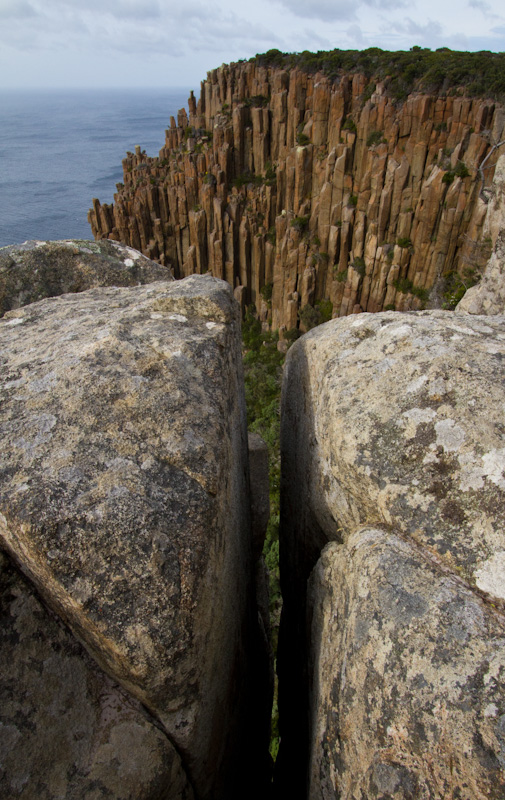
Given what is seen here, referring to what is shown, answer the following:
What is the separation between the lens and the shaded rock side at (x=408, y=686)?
1.71 metres

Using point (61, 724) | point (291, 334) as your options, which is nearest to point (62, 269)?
point (61, 724)

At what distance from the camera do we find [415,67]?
2694 centimetres

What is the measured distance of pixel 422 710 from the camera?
1841 mm

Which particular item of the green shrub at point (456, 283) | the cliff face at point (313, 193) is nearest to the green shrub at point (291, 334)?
the cliff face at point (313, 193)

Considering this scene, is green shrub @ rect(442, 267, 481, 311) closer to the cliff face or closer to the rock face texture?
the cliff face

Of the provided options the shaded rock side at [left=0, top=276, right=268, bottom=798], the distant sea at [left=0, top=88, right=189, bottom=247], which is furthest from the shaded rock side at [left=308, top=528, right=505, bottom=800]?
the distant sea at [left=0, top=88, right=189, bottom=247]

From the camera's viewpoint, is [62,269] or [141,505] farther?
[62,269]

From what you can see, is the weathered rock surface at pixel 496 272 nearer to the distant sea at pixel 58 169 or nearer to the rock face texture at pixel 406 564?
the rock face texture at pixel 406 564

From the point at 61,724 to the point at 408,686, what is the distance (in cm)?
146

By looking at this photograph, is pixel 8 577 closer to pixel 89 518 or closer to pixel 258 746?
pixel 89 518

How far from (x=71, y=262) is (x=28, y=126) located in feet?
661

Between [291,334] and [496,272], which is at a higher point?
[496,272]

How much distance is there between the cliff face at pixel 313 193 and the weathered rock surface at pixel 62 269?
20431 mm

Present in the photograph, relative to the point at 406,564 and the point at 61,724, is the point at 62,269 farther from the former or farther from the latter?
the point at 406,564
